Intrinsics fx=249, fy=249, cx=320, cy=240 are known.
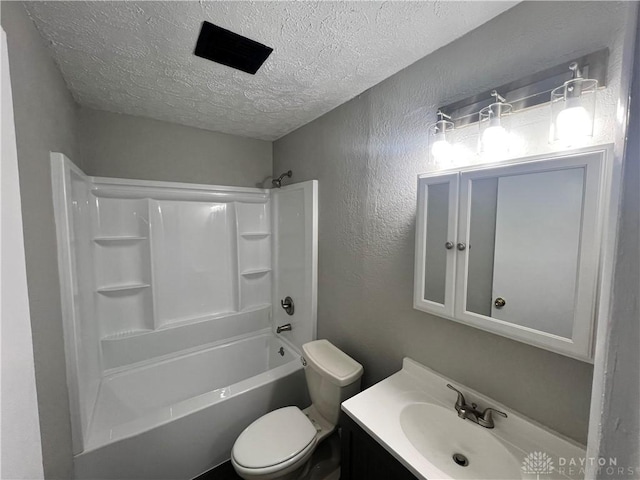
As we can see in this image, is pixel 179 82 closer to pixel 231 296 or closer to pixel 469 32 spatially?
pixel 469 32

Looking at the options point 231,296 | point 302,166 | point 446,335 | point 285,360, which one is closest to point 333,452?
point 285,360

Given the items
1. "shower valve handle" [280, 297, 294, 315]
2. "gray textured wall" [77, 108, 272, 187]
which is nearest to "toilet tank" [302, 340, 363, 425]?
"shower valve handle" [280, 297, 294, 315]

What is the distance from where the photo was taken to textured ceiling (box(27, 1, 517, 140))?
933 millimetres

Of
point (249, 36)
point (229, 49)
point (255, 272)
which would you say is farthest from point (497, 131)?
point (255, 272)

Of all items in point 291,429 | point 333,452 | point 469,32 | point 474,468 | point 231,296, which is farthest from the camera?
point 231,296

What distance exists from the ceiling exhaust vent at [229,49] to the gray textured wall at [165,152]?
1095 millimetres

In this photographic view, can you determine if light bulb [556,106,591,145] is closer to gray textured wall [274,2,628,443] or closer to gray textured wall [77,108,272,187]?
gray textured wall [274,2,628,443]

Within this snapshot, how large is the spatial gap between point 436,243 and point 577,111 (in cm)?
61

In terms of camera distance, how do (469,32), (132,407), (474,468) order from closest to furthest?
(474,468)
(469,32)
(132,407)

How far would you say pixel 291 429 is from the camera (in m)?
1.42

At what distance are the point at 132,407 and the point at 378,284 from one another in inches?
81.7

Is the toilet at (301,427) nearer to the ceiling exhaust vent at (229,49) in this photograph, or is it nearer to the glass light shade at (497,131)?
the glass light shade at (497,131)

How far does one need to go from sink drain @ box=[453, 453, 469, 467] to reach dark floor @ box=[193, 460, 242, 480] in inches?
54.5

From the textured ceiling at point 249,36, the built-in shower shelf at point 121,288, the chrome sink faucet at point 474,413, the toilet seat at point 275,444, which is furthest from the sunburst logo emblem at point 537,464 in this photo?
the built-in shower shelf at point 121,288
